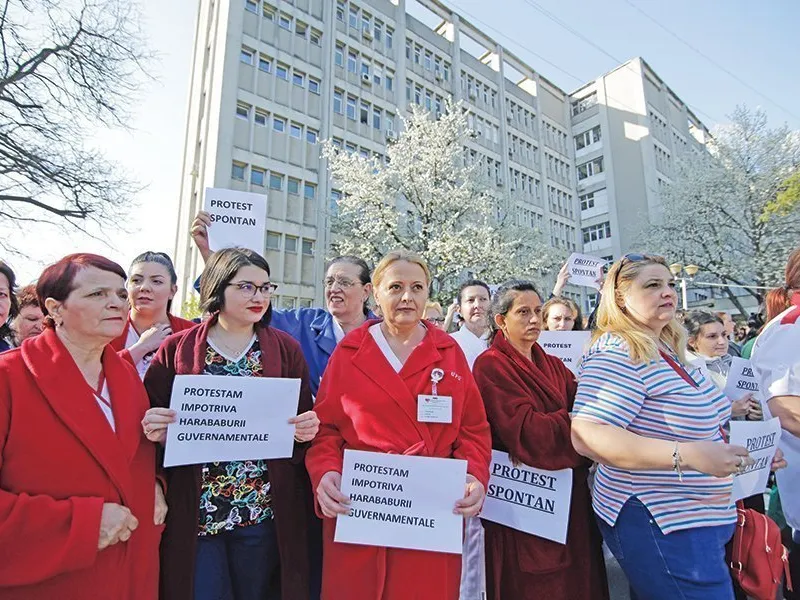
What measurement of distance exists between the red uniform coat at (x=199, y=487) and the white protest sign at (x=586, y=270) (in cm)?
410

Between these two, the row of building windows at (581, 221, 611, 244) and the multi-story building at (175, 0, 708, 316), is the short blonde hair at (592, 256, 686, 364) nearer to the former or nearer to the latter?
the multi-story building at (175, 0, 708, 316)

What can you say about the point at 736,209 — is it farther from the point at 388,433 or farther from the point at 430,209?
the point at 388,433

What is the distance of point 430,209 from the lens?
19.7 metres

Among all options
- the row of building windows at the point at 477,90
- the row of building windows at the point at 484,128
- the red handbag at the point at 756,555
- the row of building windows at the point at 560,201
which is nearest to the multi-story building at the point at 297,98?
the row of building windows at the point at 477,90

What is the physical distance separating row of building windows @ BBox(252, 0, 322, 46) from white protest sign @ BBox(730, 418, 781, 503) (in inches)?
1051

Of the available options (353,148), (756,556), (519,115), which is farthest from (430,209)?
(519,115)

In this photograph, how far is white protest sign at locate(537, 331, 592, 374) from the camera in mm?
4148

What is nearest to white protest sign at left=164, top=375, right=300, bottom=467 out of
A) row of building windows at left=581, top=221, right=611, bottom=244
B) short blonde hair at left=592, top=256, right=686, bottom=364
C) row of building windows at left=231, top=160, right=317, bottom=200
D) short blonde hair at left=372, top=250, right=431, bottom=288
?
short blonde hair at left=372, top=250, right=431, bottom=288

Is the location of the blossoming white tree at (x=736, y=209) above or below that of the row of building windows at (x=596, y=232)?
below

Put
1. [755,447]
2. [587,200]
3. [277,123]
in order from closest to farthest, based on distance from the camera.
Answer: [755,447], [277,123], [587,200]

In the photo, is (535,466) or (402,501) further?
(535,466)

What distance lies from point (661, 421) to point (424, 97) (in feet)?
103

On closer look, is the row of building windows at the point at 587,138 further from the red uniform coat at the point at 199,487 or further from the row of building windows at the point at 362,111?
the red uniform coat at the point at 199,487

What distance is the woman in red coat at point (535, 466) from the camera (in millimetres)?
2361
